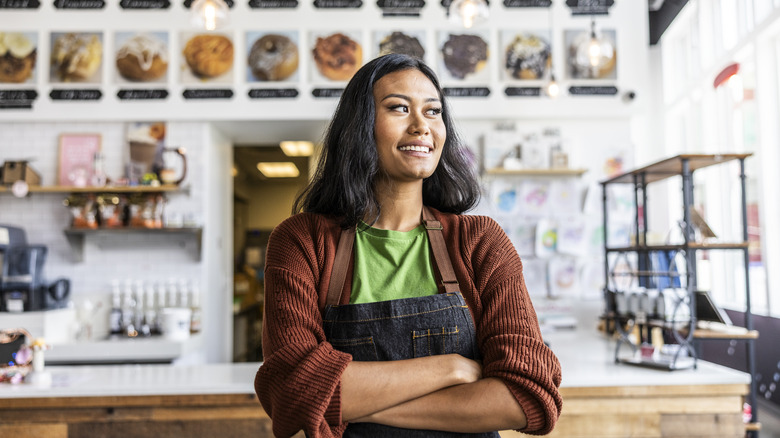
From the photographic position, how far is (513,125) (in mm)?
5113

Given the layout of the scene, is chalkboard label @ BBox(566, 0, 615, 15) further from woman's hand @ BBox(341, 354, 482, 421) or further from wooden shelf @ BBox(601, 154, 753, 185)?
woman's hand @ BBox(341, 354, 482, 421)

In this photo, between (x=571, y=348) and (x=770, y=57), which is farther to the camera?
(x=770, y=57)

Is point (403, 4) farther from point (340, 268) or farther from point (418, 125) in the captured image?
point (340, 268)

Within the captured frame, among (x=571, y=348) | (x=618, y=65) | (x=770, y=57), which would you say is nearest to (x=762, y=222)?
(x=770, y=57)

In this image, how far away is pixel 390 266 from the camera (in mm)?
1371

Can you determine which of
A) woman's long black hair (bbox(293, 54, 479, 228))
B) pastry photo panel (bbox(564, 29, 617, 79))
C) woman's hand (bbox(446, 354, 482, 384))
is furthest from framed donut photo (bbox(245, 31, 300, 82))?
woman's hand (bbox(446, 354, 482, 384))

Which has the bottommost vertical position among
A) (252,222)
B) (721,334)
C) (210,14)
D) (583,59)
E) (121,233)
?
(721,334)

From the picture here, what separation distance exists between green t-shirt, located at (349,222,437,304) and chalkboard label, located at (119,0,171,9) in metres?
4.51

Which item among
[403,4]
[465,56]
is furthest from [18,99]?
[465,56]

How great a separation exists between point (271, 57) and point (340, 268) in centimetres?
413

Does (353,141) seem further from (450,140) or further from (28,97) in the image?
(28,97)

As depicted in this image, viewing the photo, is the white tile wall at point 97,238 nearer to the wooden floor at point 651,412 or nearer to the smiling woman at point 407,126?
the wooden floor at point 651,412

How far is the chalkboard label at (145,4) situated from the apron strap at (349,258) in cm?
452

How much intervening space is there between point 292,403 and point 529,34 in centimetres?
466
